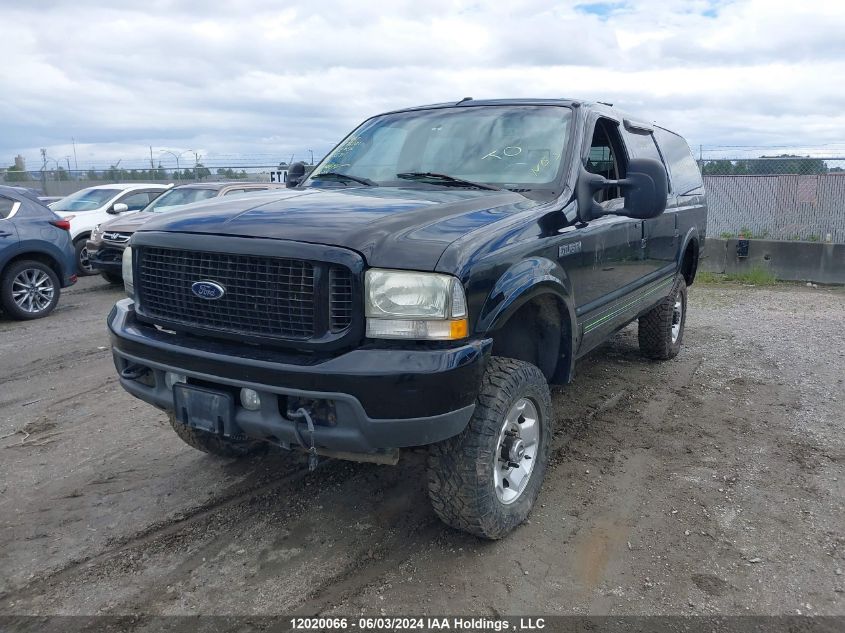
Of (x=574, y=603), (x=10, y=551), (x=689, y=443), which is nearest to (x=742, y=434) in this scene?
(x=689, y=443)

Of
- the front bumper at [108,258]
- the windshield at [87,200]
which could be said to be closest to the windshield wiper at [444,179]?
the front bumper at [108,258]

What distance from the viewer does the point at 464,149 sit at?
4168mm

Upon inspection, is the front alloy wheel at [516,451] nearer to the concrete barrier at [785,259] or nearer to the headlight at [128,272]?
the headlight at [128,272]

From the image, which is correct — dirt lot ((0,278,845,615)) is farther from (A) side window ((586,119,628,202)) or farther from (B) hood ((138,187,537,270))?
(A) side window ((586,119,628,202))

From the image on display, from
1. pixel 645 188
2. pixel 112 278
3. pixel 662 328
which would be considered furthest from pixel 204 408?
pixel 112 278

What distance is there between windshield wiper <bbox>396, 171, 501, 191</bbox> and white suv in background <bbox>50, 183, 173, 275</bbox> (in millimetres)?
9020

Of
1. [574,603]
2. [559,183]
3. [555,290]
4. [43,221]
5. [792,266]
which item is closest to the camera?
[574,603]

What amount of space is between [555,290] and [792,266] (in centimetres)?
941

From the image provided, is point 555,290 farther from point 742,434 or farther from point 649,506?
point 742,434

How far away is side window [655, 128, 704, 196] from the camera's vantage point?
19.7 ft

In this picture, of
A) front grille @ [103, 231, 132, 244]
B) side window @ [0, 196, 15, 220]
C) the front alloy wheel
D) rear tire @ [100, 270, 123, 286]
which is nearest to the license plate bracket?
the front alloy wheel

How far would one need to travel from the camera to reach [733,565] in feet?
10.2

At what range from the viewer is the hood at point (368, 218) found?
9.01 feet

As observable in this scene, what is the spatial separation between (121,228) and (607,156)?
812 cm
